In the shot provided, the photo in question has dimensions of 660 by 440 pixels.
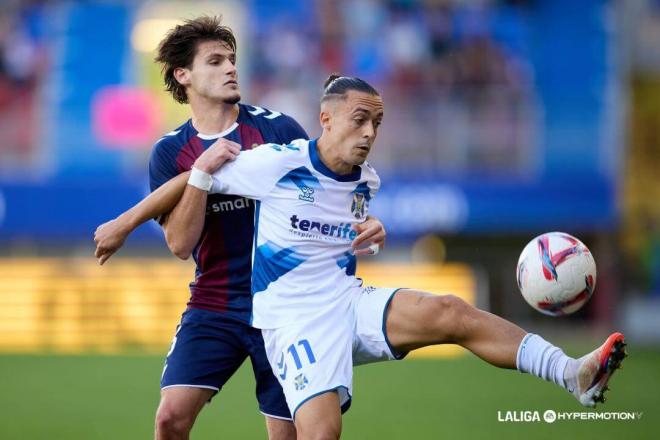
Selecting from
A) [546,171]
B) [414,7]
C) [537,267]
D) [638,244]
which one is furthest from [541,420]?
[638,244]

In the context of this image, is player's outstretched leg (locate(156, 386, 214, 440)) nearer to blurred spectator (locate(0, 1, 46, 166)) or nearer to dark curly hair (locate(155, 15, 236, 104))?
dark curly hair (locate(155, 15, 236, 104))

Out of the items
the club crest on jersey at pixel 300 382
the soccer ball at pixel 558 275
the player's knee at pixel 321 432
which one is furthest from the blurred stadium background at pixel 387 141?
the player's knee at pixel 321 432

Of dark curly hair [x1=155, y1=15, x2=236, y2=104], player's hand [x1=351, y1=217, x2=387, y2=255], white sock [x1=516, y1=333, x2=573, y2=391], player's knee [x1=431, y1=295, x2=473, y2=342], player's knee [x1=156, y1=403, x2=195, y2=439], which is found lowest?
player's knee [x1=156, y1=403, x2=195, y2=439]

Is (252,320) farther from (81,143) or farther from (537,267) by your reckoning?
(81,143)

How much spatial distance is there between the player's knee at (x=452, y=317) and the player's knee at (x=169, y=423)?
1.44m

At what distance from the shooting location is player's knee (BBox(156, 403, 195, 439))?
557 centimetres

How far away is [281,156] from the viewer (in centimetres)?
544

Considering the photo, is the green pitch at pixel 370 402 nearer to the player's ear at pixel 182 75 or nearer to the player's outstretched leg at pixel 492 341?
the player's outstretched leg at pixel 492 341

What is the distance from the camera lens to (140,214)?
→ 546 centimetres

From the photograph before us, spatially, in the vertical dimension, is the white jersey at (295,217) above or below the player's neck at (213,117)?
below

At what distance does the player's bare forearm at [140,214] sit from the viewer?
5461 millimetres

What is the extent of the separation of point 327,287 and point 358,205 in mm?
453

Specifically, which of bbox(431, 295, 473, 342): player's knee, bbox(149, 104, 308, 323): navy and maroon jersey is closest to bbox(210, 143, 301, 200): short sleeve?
bbox(149, 104, 308, 323): navy and maroon jersey

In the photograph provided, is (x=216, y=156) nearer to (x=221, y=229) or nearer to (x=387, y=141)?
(x=221, y=229)
